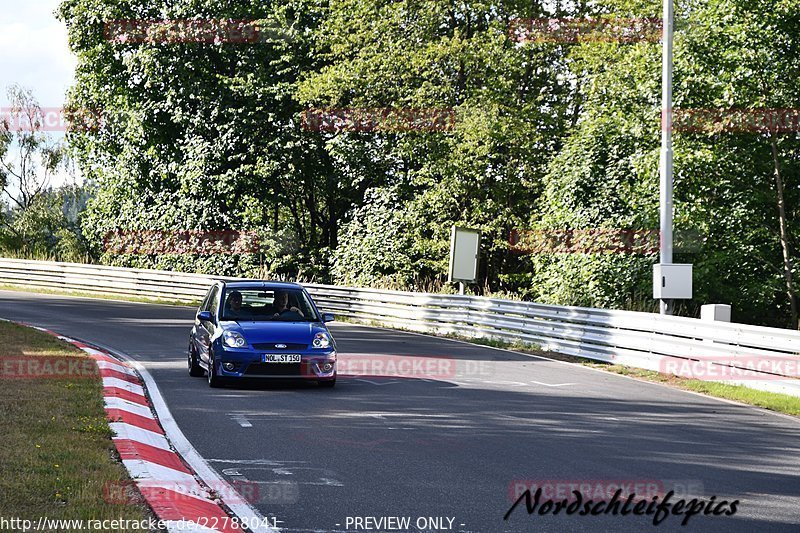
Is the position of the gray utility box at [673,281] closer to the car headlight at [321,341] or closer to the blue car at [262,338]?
the blue car at [262,338]

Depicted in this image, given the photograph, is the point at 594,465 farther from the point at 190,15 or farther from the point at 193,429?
the point at 190,15

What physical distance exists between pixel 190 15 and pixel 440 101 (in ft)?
41.2

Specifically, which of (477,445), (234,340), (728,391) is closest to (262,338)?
(234,340)

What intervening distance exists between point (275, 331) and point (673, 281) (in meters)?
7.67

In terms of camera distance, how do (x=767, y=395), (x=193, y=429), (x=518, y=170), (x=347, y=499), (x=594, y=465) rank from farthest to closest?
(x=518, y=170) → (x=767, y=395) → (x=193, y=429) → (x=594, y=465) → (x=347, y=499)

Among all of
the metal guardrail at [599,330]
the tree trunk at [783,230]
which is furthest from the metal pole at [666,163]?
the tree trunk at [783,230]

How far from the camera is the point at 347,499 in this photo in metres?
7.06

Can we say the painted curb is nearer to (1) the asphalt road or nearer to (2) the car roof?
(1) the asphalt road

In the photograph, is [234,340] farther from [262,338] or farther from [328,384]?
[328,384]

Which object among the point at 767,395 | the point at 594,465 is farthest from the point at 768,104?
the point at 594,465

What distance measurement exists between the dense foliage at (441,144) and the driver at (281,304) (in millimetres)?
12301

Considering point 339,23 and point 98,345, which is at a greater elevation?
point 339,23

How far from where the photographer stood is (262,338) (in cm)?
1344

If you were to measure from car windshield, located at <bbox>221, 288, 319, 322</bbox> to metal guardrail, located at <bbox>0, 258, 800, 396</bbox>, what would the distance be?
6.06 m
